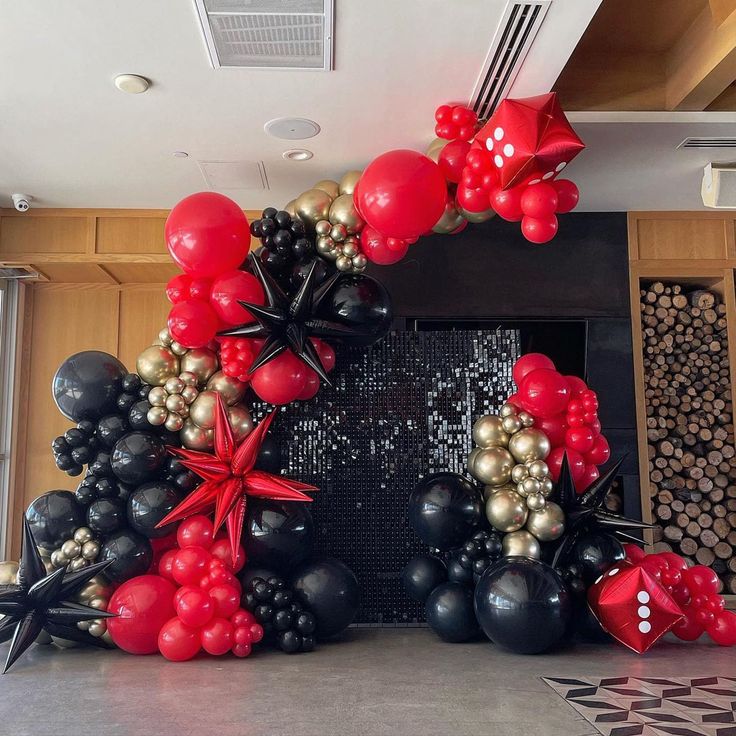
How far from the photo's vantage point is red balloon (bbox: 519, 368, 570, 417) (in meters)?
3.38

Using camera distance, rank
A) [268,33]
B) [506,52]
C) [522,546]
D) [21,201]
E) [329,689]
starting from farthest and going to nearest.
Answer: [21,201] < [522,546] < [506,52] < [268,33] < [329,689]

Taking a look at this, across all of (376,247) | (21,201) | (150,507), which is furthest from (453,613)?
(21,201)

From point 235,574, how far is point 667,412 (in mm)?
2714

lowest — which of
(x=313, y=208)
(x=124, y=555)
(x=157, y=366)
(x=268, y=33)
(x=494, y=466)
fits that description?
(x=124, y=555)

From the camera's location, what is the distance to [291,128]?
3.45 meters

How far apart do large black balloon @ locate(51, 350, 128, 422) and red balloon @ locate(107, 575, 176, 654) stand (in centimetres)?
78

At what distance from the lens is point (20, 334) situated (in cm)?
471

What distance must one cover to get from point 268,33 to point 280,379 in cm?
142

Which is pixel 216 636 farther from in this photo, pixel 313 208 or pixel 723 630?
pixel 723 630

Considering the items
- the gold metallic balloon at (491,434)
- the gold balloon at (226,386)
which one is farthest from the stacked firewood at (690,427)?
the gold balloon at (226,386)

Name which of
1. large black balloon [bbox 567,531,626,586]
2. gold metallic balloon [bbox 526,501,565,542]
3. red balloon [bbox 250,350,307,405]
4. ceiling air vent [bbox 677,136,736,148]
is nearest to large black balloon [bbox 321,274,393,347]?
red balloon [bbox 250,350,307,405]

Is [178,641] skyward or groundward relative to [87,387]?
groundward

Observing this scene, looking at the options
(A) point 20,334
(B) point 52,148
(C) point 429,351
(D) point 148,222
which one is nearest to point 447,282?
(C) point 429,351

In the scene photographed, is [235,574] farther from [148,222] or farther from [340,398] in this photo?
[148,222]
